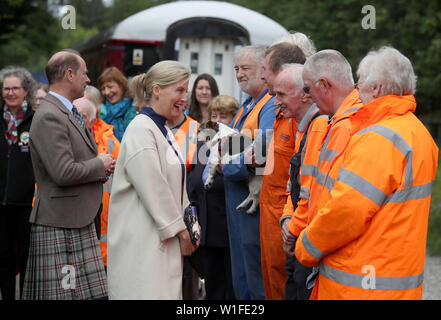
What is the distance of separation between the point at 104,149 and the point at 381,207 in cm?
333

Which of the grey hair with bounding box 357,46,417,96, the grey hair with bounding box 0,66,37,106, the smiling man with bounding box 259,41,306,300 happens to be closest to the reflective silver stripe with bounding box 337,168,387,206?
the grey hair with bounding box 357,46,417,96

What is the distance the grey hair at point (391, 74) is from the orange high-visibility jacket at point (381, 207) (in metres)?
0.06

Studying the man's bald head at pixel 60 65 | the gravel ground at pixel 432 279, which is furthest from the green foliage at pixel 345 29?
the man's bald head at pixel 60 65

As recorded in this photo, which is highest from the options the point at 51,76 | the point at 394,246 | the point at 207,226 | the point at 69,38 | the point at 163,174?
the point at 69,38

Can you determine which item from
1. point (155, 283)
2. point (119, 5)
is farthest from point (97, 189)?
point (119, 5)

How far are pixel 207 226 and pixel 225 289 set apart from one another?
68 cm

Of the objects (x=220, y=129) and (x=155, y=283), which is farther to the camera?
(x=220, y=129)

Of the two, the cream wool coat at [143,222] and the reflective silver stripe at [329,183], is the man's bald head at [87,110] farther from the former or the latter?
the reflective silver stripe at [329,183]

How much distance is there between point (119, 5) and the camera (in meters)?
68.5

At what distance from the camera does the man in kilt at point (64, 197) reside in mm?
4480

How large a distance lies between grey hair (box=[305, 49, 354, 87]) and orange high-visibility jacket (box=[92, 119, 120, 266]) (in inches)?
104

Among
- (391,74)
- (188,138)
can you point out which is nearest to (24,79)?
(188,138)

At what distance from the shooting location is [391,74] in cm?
354

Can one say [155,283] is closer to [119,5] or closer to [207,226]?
[207,226]
